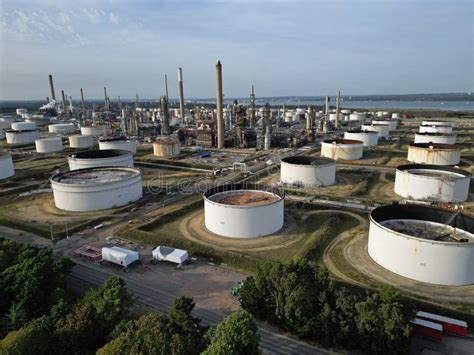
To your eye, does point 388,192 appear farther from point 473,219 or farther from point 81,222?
point 81,222

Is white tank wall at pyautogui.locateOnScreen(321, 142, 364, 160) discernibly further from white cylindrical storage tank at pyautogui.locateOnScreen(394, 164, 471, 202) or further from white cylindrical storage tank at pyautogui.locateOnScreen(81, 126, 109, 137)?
white cylindrical storage tank at pyautogui.locateOnScreen(81, 126, 109, 137)

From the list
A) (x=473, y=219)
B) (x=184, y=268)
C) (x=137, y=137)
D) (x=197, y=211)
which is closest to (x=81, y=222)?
(x=197, y=211)

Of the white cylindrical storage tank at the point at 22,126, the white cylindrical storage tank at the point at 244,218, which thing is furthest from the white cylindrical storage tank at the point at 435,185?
the white cylindrical storage tank at the point at 22,126

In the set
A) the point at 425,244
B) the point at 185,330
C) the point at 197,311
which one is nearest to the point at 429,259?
the point at 425,244

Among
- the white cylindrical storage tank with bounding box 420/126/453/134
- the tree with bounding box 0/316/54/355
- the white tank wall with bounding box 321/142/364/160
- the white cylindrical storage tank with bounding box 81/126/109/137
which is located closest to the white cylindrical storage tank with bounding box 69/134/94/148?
→ the white cylindrical storage tank with bounding box 81/126/109/137

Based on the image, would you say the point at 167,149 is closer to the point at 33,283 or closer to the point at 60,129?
the point at 33,283

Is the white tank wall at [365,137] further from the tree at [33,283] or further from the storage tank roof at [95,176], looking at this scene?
the tree at [33,283]
